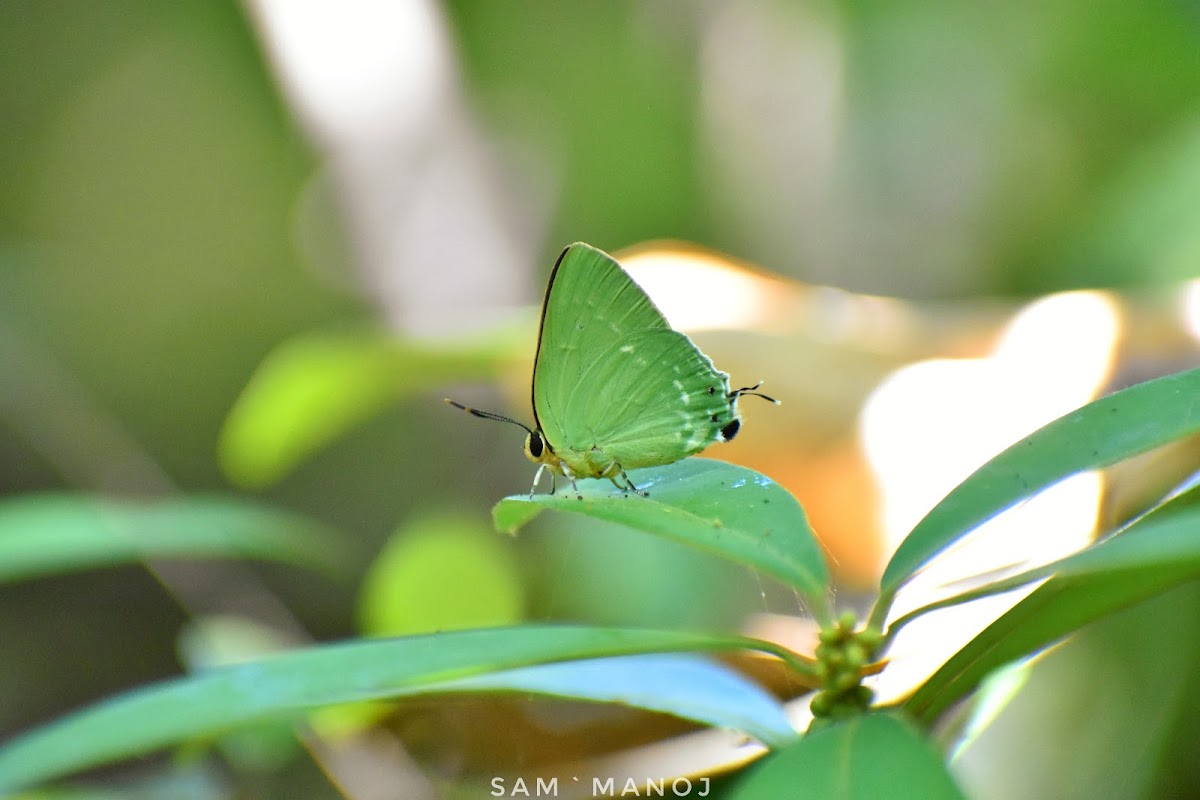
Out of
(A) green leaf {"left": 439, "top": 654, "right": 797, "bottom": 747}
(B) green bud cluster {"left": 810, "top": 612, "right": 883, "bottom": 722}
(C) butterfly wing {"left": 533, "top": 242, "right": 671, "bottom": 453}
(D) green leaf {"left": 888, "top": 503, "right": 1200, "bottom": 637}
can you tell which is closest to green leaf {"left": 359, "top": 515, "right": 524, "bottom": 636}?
(C) butterfly wing {"left": 533, "top": 242, "right": 671, "bottom": 453}

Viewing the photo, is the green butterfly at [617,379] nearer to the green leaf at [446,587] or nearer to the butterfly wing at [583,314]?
the butterfly wing at [583,314]

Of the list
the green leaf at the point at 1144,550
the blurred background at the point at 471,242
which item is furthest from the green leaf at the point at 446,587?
the green leaf at the point at 1144,550

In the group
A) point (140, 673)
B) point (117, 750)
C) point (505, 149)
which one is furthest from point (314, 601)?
point (117, 750)

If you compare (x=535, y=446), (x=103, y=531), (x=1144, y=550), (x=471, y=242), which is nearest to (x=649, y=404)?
(x=535, y=446)

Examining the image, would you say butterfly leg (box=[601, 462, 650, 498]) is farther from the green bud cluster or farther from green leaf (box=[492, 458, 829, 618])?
the green bud cluster

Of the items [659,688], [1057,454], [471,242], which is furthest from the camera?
[471,242]

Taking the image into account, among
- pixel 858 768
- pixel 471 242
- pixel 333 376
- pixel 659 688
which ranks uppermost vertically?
pixel 471 242

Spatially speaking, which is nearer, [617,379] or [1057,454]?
[1057,454]

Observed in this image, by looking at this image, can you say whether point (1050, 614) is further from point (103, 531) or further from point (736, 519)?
point (103, 531)
